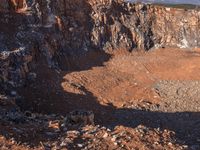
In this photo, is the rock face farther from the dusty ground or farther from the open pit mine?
the dusty ground

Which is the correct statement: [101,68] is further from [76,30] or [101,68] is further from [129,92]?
[129,92]

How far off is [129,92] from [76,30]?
6.24 meters

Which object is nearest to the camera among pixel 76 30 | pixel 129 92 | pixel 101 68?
pixel 129 92

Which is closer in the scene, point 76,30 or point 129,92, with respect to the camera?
point 129,92

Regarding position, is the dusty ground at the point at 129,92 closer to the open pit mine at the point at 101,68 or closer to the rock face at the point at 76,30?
the open pit mine at the point at 101,68

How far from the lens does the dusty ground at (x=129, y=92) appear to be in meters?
19.0

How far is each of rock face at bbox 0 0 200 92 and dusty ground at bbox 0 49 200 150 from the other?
80 cm

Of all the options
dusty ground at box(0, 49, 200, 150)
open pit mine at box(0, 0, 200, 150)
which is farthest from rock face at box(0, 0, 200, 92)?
dusty ground at box(0, 49, 200, 150)

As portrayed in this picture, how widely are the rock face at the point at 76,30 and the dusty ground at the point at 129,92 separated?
80 centimetres

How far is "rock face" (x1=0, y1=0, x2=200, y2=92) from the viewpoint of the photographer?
2283 cm

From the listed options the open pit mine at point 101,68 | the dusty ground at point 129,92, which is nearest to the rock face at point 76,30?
the open pit mine at point 101,68

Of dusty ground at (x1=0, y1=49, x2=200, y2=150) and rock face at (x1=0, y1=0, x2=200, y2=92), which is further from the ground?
rock face at (x1=0, y1=0, x2=200, y2=92)

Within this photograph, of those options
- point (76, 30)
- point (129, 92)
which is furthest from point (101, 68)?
point (129, 92)

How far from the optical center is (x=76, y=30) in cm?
2777
